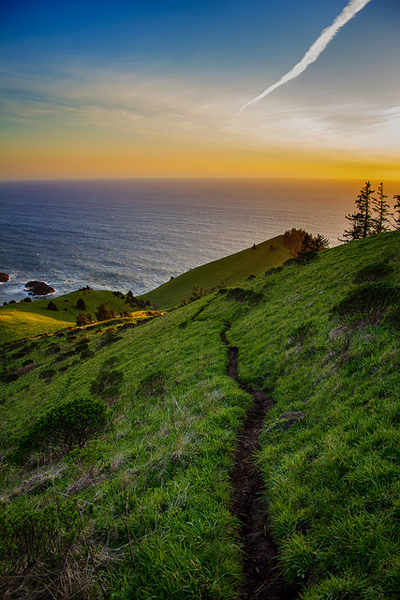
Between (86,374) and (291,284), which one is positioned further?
(86,374)

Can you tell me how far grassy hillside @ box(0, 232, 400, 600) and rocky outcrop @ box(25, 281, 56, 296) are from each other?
124m

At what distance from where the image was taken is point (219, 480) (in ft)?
18.5

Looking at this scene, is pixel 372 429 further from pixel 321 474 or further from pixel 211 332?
pixel 211 332

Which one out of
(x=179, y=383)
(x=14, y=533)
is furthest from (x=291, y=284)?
(x=14, y=533)

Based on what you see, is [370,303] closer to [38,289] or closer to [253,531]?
[253,531]

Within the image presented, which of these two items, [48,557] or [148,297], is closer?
[48,557]

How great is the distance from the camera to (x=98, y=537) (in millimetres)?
4250

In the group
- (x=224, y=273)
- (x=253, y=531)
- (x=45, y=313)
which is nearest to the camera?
(x=253, y=531)

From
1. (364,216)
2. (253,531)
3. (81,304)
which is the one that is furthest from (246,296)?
(81,304)

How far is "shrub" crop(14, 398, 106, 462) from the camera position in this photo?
10625 mm

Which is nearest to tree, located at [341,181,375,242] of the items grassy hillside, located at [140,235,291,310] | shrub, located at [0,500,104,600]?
grassy hillside, located at [140,235,291,310]

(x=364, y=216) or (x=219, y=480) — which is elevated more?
(x=364, y=216)

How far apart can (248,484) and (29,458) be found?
982cm

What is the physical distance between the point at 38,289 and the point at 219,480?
136 meters
